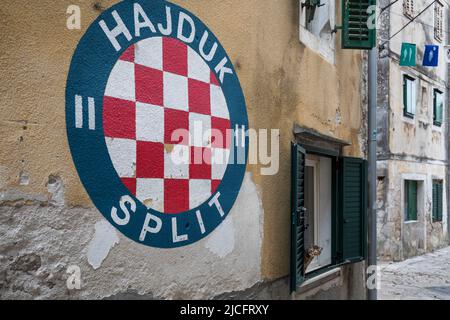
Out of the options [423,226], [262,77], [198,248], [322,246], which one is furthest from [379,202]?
[198,248]

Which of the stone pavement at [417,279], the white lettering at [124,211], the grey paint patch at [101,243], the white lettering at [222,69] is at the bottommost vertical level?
the stone pavement at [417,279]

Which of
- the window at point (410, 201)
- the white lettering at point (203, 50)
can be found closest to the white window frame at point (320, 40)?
the white lettering at point (203, 50)

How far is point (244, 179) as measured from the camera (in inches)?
162

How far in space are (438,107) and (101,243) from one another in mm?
13801

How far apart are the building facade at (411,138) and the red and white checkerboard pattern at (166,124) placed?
29.1 feet

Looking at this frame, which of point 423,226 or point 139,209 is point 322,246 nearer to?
point 139,209

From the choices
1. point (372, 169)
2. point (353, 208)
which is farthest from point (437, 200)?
point (353, 208)

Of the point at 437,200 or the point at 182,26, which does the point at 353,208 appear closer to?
the point at 182,26

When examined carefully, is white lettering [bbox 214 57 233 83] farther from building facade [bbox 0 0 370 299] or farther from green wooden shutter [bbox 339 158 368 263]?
green wooden shutter [bbox 339 158 368 263]

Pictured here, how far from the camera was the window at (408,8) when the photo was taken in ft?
41.3

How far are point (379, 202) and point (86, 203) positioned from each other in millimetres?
10240

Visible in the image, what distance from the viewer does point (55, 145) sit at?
260 cm

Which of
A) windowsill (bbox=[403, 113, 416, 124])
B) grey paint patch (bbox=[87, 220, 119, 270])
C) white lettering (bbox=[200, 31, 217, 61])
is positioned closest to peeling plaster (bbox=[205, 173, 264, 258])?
grey paint patch (bbox=[87, 220, 119, 270])

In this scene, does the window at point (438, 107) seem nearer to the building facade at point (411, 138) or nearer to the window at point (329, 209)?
the building facade at point (411, 138)
